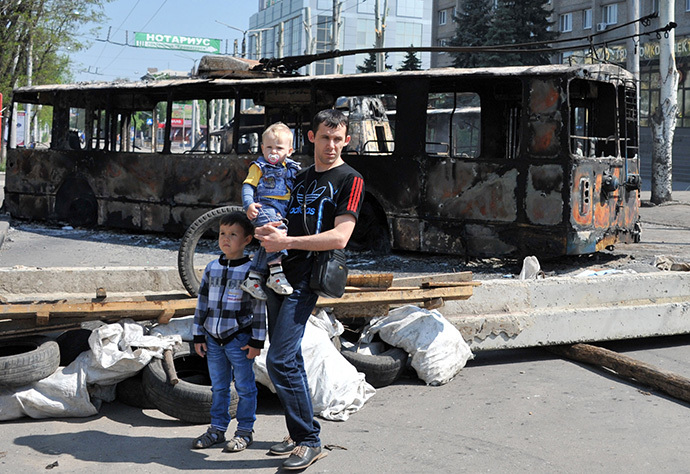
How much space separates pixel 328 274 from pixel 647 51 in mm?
43066

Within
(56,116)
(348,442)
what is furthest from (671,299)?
(56,116)

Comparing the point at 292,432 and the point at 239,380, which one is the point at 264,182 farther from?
the point at 292,432

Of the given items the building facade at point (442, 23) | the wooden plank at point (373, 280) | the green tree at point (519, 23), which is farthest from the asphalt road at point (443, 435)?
the building facade at point (442, 23)

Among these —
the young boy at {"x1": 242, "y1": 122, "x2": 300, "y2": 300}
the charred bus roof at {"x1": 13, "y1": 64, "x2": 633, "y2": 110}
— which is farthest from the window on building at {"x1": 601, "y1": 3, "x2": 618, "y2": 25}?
the young boy at {"x1": 242, "y1": 122, "x2": 300, "y2": 300}

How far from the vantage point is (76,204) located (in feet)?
47.0

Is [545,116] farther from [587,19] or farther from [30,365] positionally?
[587,19]

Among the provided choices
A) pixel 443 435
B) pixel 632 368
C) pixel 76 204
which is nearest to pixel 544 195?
pixel 632 368

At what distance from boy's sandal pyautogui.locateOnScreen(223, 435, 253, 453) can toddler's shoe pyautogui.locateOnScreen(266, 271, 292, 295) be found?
0.86 metres

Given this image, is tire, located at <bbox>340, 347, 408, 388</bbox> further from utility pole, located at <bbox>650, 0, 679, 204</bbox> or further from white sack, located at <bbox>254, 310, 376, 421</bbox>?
utility pole, located at <bbox>650, 0, 679, 204</bbox>

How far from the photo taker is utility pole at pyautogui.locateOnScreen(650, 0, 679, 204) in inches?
798

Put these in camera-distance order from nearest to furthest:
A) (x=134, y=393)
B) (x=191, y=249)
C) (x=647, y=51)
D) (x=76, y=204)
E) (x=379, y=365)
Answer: (x=134, y=393)
(x=379, y=365)
(x=191, y=249)
(x=76, y=204)
(x=647, y=51)

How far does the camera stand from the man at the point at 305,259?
3.98 m

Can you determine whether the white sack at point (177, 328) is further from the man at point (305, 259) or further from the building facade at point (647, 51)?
→ the building facade at point (647, 51)

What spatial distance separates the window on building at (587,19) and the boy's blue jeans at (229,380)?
1877 inches
